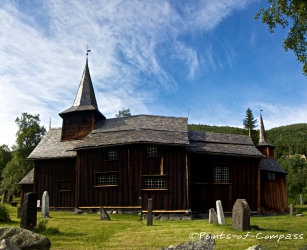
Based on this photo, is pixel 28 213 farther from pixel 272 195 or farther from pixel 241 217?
pixel 272 195

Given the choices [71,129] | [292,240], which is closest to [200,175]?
[71,129]

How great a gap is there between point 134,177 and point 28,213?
1272 centimetres

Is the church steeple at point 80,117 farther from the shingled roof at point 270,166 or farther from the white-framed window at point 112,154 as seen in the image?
the shingled roof at point 270,166

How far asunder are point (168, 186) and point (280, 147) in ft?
355

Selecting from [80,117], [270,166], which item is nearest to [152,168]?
[80,117]

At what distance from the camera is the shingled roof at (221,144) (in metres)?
27.1

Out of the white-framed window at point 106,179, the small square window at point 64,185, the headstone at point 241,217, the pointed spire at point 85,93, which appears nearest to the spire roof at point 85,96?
the pointed spire at point 85,93

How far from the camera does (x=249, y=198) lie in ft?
91.1

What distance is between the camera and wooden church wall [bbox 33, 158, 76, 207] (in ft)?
96.4

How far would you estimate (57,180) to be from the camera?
29.9 meters

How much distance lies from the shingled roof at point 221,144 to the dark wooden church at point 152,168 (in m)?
0.08

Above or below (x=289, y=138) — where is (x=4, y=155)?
below

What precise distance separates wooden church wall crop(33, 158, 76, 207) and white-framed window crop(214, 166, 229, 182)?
11.8 meters

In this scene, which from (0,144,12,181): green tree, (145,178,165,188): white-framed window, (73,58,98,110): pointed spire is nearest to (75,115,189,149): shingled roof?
(145,178,165,188): white-framed window
